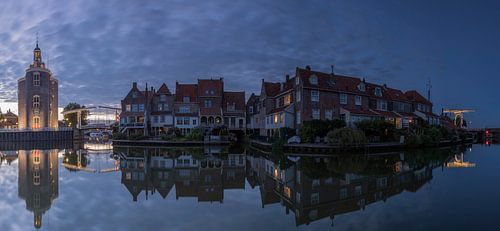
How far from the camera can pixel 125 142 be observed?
159 feet

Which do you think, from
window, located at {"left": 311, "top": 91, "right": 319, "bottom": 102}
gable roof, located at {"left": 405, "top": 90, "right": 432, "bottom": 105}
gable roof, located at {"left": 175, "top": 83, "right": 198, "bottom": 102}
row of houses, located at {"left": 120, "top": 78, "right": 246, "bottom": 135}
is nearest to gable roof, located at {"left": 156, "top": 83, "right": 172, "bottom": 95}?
row of houses, located at {"left": 120, "top": 78, "right": 246, "bottom": 135}

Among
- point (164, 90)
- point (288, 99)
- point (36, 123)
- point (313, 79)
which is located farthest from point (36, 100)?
point (313, 79)

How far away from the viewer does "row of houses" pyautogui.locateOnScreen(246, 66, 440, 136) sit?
124ft

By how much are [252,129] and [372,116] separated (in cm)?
2185

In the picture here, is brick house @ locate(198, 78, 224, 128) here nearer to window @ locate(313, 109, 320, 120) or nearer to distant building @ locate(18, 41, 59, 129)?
window @ locate(313, 109, 320, 120)

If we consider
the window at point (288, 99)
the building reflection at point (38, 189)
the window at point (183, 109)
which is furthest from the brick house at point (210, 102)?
the building reflection at point (38, 189)

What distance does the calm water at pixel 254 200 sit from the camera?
909cm

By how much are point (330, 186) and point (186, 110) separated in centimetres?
4387

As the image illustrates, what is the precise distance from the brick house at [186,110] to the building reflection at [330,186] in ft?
115

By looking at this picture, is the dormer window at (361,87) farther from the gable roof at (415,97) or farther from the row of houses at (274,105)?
the gable roof at (415,97)

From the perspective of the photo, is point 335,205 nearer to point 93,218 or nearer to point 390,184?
point 390,184

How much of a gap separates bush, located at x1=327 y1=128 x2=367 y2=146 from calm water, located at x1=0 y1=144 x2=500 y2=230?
11366mm

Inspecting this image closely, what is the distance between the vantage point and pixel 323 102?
126 feet

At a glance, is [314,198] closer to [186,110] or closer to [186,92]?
[186,110]
